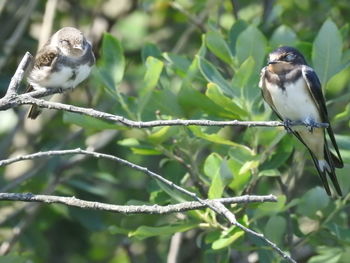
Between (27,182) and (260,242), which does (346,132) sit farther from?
(27,182)

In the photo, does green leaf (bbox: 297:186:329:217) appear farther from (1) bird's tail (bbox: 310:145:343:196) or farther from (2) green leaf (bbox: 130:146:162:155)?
(2) green leaf (bbox: 130:146:162:155)

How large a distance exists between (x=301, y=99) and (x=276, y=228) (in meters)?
0.67

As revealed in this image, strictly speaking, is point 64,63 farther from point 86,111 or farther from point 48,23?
point 86,111

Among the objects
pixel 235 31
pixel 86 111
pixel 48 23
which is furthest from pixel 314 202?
pixel 48 23

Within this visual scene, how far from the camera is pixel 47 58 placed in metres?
4.56

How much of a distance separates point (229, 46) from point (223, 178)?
82 centimetres

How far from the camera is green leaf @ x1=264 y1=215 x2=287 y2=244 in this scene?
430cm

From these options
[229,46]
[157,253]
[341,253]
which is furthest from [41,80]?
[157,253]

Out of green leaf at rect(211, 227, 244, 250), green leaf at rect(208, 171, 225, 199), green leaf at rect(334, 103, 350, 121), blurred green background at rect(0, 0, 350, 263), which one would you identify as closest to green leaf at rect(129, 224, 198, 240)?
blurred green background at rect(0, 0, 350, 263)

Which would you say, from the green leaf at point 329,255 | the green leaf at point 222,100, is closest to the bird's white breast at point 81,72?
the green leaf at point 222,100

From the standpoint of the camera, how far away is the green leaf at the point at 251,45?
170 inches

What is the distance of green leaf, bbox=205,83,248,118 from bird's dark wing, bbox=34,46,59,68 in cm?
92

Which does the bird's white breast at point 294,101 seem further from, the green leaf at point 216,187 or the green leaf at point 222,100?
the green leaf at point 216,187

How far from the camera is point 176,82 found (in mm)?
6258
